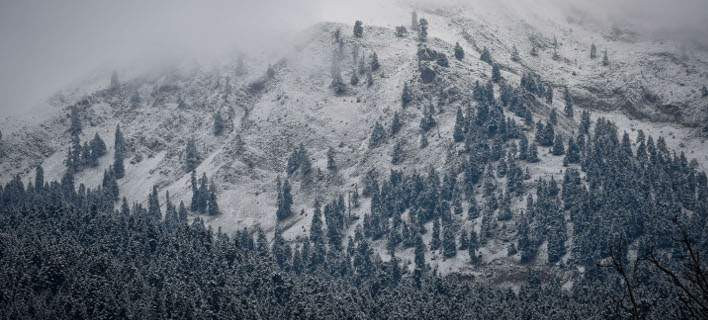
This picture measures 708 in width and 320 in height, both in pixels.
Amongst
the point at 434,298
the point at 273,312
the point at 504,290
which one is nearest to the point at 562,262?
the point at 504,290

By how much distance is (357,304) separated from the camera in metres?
161

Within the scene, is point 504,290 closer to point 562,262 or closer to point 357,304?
point 562,262

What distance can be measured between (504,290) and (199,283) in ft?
241

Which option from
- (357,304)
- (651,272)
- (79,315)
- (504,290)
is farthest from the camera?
(504,290)

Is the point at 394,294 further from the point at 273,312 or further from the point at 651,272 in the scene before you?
the point at 651,272

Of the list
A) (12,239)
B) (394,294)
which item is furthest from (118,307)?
(394,294)

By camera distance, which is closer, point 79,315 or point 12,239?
point 79,315

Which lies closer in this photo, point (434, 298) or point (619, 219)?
point (434, 298)

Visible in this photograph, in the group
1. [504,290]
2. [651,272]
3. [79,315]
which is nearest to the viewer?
[79,315]

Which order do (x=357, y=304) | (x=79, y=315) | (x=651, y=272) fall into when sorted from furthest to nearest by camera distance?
1. (x=651, y=272)
2. (x=357, y=304)
3. (x=79, y=315)

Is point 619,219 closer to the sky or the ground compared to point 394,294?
closer to the sky

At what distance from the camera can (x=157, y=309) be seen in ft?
487

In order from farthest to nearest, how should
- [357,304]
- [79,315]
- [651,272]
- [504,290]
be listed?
[504,290] → [651,272] → [357,304] → [79,315]

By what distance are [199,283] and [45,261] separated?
1306 inches
